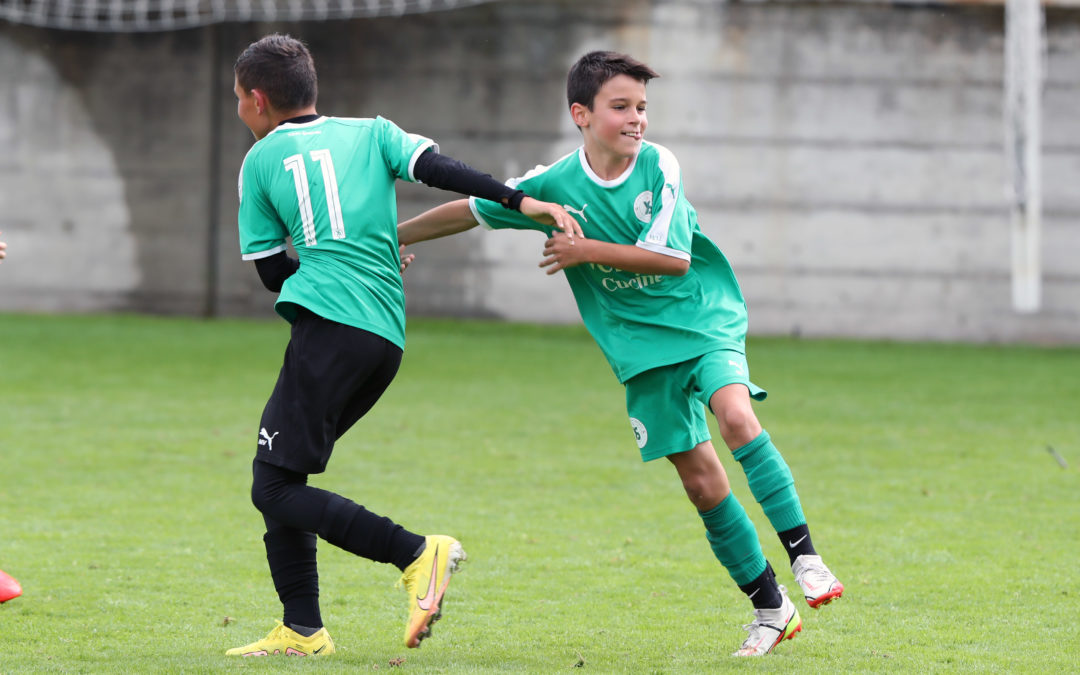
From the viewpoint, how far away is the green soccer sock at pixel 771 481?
3830 millimetres

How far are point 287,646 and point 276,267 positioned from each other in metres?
1.06

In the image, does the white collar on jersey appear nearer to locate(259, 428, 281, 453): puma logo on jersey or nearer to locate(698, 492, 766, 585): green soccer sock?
locate(698, 492, 766, 585): green soccer sock

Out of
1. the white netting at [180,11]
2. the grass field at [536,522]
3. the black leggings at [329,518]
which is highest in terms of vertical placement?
the white netting at [180,11]

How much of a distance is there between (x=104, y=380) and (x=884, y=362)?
7210 millimetres

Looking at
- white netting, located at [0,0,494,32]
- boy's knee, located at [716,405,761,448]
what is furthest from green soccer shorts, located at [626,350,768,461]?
white netting, located at [0,0,494,32]

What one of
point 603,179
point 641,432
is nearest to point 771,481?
point 641,432

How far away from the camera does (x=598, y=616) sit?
170 inches

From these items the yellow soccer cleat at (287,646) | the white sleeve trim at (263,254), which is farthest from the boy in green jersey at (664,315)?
the yellow soccer cleat at (287,646)

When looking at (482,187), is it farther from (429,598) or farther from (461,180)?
(429,598)

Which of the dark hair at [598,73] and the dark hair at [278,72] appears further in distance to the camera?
the dark hair at [598,73]

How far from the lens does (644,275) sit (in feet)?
13.0

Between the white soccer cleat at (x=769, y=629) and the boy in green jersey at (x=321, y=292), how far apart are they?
0.90 meters

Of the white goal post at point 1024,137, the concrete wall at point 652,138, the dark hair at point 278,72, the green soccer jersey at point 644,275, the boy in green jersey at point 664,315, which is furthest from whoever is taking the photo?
the concrete wall at point 652,138

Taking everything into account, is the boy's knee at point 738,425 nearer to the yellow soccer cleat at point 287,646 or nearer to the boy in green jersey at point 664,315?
the boy in green jersey at point 664,315
